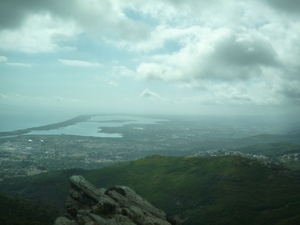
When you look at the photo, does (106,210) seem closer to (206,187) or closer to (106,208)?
(106,208)

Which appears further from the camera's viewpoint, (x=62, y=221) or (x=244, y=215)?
(x=244, y=215)

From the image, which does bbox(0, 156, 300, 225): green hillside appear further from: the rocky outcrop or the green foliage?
the green foliage

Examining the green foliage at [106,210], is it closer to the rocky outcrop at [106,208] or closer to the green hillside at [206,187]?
the rocky outcrop at [106,208]

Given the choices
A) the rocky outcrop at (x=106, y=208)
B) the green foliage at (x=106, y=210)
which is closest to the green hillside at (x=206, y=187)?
the rocky outcrop at (x=106, y=208)

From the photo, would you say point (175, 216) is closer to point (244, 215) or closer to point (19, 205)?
point (244, 215)

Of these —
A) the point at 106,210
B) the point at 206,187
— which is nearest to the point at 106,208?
the point at 106,210

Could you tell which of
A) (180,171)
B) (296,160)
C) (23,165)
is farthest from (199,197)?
(23,165)
